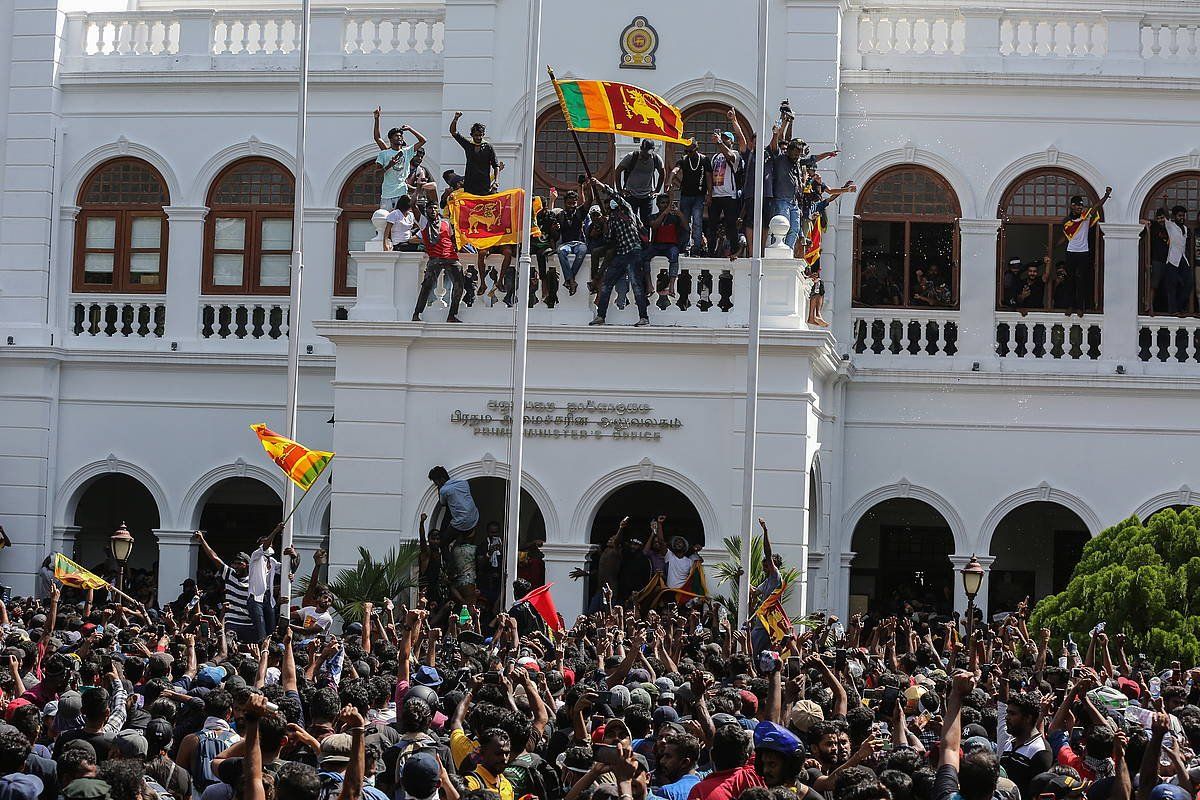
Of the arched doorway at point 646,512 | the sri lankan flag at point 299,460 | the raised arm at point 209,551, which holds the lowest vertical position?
the raised arm at point 209,551

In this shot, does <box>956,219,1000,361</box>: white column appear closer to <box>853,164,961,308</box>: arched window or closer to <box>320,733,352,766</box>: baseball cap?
<box>853,164,961,308</box>: arched window

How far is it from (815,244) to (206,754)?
1568cm

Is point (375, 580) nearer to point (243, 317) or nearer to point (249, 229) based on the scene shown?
point (243, 317)

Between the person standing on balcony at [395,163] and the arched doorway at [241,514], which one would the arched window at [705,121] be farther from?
the arched doorway at [241,514]

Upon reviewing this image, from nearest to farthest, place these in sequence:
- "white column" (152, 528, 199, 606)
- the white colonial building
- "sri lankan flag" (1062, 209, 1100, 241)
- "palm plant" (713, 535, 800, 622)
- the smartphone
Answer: the smartphone
"palm plant" (713, 535, 800, 622)
the white colonial building
"sri lankan flag" (1062, 209, 1100, 241)
"white column" (152, 528, 199, 606)

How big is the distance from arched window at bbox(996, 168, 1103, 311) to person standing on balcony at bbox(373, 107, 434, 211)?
8.02m

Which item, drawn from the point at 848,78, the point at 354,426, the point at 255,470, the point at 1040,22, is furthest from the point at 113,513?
the point at 1040,22

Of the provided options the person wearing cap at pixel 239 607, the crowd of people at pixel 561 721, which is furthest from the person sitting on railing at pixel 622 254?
the crowd of people at pixel 561 721

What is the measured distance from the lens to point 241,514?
27781 mm

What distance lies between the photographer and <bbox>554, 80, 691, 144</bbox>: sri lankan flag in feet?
63.4

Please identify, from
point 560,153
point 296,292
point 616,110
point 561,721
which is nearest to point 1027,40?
point 560,153

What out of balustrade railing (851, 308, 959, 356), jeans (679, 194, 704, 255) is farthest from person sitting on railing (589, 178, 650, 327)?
balustrade railing (851, 308, 959, 356)

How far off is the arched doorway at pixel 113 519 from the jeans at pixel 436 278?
8.33 meters

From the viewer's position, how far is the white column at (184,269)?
84.5ft
